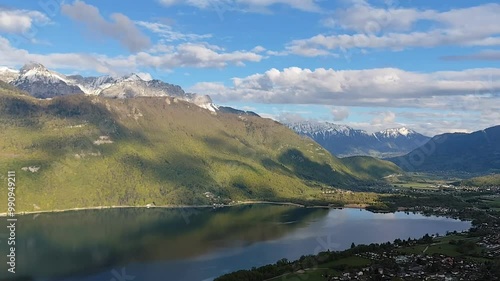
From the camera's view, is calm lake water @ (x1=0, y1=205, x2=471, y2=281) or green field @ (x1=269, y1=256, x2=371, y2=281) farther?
calm lake water @ (x1=0, y1=205, x2=471, y2=281)

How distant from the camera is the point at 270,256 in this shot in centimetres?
12594

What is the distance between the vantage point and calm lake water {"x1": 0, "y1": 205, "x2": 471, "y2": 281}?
11369 centimetres

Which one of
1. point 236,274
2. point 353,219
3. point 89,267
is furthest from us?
point 353,219

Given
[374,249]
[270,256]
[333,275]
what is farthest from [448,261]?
[270,256]

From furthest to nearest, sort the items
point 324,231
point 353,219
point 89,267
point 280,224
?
point 353,219 → point 280,224 → point 324,231 → point 89,267

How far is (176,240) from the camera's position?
483 ft

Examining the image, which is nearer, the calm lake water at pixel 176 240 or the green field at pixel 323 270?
the green field at pixel 323 270

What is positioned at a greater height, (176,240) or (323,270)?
(323,270)

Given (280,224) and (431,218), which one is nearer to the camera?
(280,224)

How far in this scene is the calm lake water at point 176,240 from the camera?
114 metres

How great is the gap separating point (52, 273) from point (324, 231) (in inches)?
3558

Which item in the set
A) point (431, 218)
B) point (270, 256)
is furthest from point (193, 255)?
point (431, 218)

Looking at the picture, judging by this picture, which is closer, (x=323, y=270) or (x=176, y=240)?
(x=323, y=270)

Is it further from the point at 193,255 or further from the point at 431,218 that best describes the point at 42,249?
the point at 431,218
